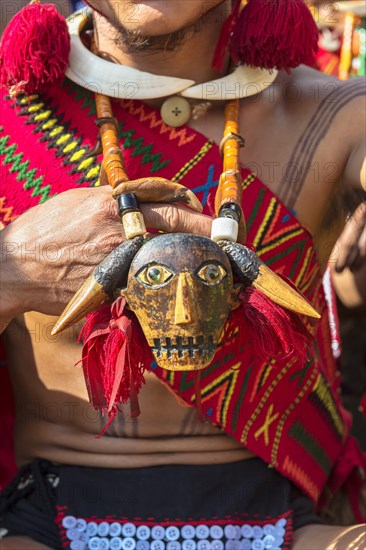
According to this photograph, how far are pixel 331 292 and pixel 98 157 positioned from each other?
79cm

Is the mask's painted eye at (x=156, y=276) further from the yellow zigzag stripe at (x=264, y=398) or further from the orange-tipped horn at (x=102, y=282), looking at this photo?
the yellow zigzag stripe at (x=264, y=398)

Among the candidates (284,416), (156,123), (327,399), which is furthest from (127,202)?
(327,399)

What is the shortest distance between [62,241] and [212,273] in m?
0.31

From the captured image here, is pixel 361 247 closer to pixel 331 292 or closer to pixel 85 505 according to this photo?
pixel 331 292

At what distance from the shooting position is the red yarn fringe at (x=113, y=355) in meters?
1.61

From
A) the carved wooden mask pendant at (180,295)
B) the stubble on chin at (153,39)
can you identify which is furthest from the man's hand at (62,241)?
the stubble on chin at (153,39)

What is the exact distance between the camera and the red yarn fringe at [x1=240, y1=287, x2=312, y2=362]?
5.33ft

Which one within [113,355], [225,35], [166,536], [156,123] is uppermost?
[225,35]

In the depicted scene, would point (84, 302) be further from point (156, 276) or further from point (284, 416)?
point (284, 416)

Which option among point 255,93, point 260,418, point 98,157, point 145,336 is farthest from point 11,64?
point 260,418

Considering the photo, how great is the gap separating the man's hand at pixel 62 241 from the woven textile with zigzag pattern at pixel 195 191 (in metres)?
0.19

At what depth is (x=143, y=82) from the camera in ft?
6.60

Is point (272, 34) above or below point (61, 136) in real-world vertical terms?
above

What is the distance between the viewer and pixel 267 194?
79.8 inches
